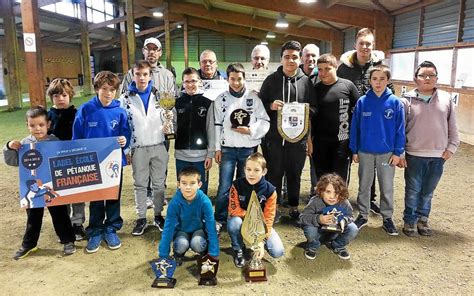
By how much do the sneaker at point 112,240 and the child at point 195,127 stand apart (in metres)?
0.92

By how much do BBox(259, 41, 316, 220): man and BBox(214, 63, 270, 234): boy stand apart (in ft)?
0.46

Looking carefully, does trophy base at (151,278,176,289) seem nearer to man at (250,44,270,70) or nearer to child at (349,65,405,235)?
child at (349,65,405,235)

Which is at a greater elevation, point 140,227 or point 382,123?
point 382,123

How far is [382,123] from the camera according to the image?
3.21 m

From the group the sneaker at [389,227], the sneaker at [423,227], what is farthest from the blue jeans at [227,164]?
the sneaker at [423,227]

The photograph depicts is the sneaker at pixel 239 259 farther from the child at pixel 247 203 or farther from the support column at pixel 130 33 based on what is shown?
the support column at pixel 130 33

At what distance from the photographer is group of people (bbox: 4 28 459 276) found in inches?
114

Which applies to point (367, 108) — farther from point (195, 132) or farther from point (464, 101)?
point (464, 101)

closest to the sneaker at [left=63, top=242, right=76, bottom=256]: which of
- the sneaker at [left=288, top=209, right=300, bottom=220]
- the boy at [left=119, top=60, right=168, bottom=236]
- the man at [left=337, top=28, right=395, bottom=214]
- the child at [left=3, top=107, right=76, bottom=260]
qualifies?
the child at [left=3, top=107, right=76, bottom=260]

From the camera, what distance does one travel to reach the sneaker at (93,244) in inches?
117

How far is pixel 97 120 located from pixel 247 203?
1438 mm

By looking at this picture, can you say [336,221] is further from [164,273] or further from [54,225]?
[54,225]

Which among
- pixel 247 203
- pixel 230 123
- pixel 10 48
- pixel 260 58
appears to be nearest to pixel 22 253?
pixel 247 203

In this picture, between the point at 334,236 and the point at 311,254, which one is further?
the point at 334,236
